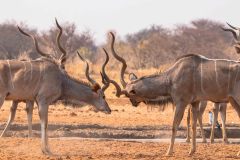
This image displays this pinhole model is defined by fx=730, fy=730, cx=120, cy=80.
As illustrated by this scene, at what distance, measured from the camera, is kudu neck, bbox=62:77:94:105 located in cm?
1243

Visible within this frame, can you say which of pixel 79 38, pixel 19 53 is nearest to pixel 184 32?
pixel 79 38

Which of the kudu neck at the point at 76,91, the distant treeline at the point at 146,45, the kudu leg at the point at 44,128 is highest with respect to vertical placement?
the distant treeline at the point at 146,45

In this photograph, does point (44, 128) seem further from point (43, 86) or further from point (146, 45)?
point (146, 45)

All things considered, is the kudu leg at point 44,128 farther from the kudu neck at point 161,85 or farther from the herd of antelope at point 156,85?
the kudu neck at point 161,85

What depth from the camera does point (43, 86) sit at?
12102mm

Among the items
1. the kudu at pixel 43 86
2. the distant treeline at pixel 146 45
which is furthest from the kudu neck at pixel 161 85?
the distant treeline at pixel 146 45

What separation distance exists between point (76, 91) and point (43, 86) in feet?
2.16

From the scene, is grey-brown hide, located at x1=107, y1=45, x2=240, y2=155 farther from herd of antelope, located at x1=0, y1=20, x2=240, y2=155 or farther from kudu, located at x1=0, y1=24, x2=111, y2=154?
kudu, located at x1=0, y1=24, x2=111, y2=154

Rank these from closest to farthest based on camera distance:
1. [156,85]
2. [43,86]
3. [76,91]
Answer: [43,86] → [76,91] → [156,85]

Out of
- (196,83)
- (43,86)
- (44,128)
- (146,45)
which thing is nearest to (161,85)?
(196,83)

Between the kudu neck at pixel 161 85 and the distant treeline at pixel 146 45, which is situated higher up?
the distant treeline at pixel 146 45

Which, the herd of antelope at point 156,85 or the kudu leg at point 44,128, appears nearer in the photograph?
the kudu leg at point 44,128

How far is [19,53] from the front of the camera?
41188 mm

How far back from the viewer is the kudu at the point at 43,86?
11984mm
